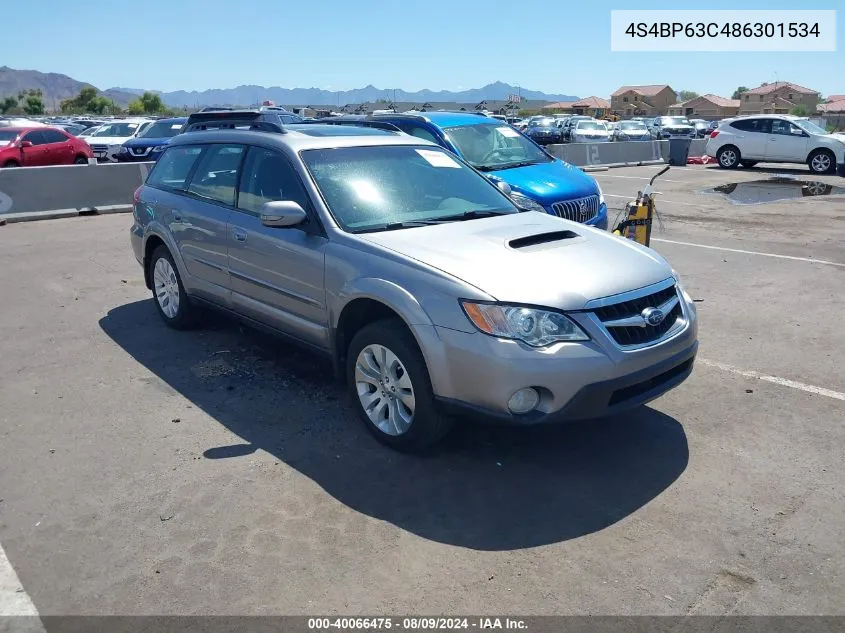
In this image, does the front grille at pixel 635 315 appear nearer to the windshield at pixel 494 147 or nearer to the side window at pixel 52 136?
the windshield at pixel 494 147

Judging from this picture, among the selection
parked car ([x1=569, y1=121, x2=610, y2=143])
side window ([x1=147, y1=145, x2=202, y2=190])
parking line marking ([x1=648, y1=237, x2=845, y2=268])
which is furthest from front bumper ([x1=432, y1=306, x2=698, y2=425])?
parked car ([x1=569, y1=121, x2=610, y2=143])

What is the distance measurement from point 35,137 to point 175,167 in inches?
641

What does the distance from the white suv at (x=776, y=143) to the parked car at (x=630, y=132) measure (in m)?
10.4

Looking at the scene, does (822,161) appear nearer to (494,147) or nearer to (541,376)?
(494,147)

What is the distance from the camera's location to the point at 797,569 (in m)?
3.24

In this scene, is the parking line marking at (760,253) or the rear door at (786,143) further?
the rear door at (786,143)

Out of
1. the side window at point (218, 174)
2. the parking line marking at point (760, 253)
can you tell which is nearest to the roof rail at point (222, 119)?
the side window at point (218, 174)

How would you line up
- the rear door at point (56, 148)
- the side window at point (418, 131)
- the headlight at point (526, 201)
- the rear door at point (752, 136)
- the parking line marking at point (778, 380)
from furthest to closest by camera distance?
the rear door at point (752, 136), the rear door at point (56, 148), the side window at point (418, 131), the headlight at point (526, 201), the parking line marking at point (778, 380)

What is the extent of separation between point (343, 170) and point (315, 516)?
239 centimetres

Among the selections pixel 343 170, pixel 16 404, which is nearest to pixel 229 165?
pixel 343 170

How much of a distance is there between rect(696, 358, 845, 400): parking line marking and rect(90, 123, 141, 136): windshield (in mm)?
22467

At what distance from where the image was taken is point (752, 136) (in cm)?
2228

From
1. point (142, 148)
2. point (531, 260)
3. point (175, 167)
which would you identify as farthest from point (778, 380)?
point (142, 148)

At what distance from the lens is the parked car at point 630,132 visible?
111 feet
